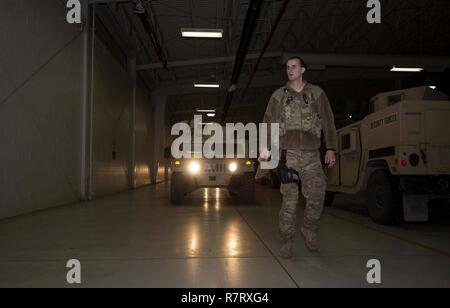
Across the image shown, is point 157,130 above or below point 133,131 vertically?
above

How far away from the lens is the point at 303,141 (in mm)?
3012

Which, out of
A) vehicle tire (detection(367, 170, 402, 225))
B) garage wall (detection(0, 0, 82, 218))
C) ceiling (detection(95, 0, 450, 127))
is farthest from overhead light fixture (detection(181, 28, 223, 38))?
vehicle tire (detection(367, 170, 402, 225))

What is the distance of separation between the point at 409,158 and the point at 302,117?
6.71 ft

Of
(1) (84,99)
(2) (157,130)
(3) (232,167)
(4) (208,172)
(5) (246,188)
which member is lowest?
(5) (246,188)

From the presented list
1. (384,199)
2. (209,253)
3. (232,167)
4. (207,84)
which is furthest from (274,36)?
(209,253)

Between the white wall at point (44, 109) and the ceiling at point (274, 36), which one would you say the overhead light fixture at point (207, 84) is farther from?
the white wall at point (44, 109)

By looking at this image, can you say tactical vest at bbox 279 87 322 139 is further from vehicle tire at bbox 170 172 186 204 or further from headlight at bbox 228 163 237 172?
vehicle tire at bbox 170 172 186 204

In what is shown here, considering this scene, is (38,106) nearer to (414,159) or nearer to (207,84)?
(414,159)

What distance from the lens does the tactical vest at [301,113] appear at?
3055mm

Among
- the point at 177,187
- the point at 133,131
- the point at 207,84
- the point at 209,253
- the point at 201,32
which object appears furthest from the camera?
the point at 207,84

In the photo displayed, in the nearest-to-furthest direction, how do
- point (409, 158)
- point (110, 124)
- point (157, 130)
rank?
1. point (409, 158)
2. point (110, 124)
3. point (157, 130)

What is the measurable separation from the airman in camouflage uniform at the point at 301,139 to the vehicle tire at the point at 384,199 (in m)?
1.91
